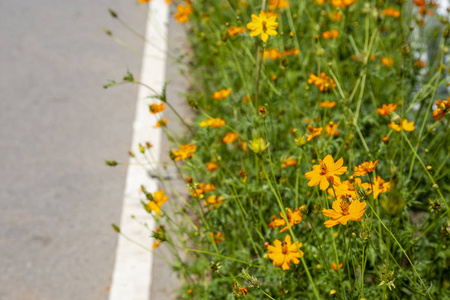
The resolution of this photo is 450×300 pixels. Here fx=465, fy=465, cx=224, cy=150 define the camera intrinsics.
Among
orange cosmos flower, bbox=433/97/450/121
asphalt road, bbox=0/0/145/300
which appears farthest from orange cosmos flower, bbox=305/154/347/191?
asphalt road, bbox=0/0/145/300

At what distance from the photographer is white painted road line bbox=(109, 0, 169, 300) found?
2.17 meters

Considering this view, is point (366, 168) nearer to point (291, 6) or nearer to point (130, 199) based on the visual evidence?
point (130, 199)

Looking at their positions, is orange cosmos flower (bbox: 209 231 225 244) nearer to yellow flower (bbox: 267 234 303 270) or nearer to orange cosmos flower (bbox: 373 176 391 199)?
yellow flower (bbox: 267 234 303 270)

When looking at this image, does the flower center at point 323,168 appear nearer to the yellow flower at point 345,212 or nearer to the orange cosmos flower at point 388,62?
the yellow flower at point 345,212

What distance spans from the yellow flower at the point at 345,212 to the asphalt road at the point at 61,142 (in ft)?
4.35

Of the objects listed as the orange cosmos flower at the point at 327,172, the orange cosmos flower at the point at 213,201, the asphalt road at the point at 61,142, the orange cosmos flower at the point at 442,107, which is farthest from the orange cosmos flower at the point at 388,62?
the asphalt road at the point at 61,142

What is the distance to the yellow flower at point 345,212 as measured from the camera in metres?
1.24

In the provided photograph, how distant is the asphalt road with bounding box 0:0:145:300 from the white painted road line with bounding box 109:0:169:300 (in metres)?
0.05

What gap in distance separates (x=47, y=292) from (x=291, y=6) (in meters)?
2.59

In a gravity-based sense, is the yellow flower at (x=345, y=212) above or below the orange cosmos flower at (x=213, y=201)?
below

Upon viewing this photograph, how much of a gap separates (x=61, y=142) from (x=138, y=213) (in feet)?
2.88

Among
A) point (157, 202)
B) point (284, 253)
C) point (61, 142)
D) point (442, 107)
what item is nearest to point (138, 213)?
point (157, 202)

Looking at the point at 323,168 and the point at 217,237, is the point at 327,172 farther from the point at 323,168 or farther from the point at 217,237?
the point at 217,237

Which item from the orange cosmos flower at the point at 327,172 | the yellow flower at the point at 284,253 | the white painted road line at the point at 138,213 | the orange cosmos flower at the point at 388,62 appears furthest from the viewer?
the orange cosmos flower at the point at 388,62
